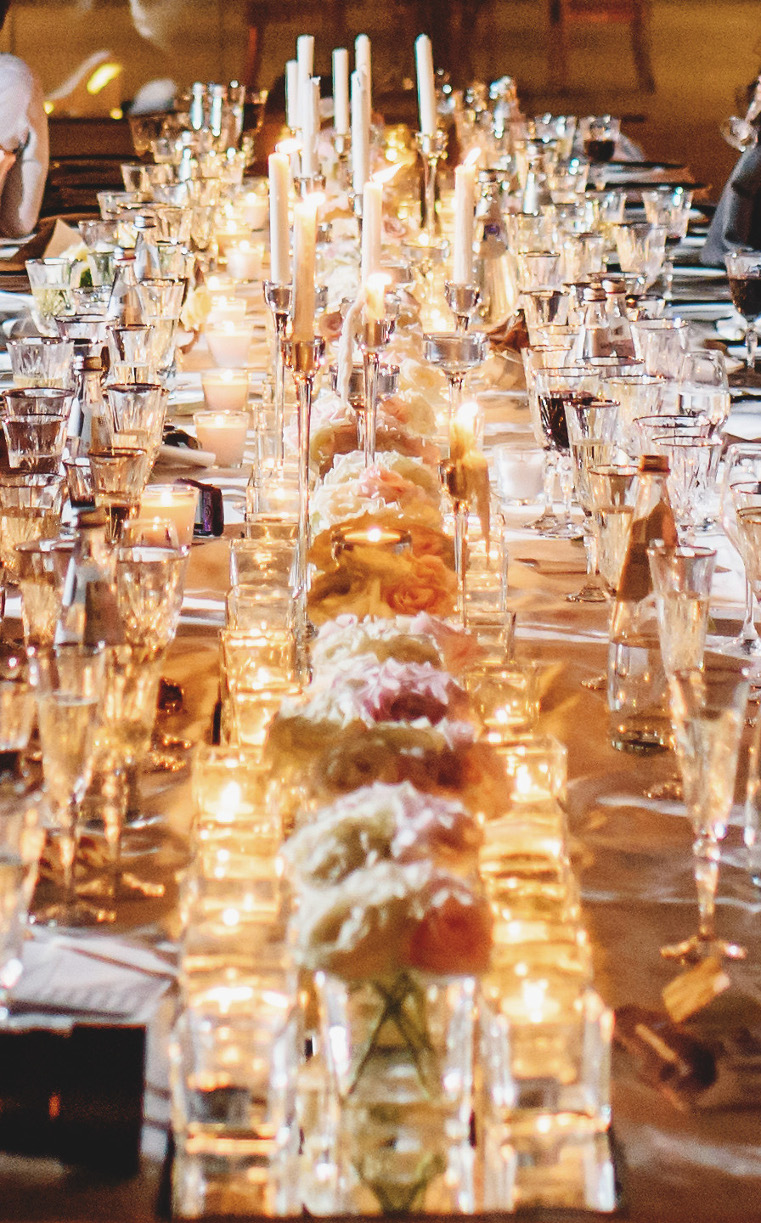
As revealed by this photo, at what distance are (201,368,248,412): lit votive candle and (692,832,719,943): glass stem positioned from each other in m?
1.78

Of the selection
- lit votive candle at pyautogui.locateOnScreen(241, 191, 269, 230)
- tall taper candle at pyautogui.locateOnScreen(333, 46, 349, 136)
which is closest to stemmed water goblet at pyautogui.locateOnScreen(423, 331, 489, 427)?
tall taper candle at pyautogui.locateOnScreen(333, 46, 349, 136)

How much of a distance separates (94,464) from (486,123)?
3895 mm

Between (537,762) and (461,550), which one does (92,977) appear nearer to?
(537,762)

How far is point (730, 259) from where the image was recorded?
282 cm

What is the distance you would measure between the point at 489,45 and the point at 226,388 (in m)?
7.93

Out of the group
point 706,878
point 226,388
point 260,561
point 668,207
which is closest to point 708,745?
point 706,878

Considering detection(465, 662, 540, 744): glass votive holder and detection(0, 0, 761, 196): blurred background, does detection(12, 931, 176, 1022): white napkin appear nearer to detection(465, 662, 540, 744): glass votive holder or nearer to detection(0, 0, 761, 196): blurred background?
detection(465, 662, 540, 744): glass votive holder

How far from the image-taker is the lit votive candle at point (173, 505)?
1865 millimetres

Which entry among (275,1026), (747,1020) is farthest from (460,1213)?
(747,1020)

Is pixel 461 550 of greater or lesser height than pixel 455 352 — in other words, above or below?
below

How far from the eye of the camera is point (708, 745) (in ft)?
3.19

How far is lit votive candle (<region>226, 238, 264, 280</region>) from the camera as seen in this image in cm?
403

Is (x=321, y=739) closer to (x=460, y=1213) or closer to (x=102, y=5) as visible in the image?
(x=460, y=1213)

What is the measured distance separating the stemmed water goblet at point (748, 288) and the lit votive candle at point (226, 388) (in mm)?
920
